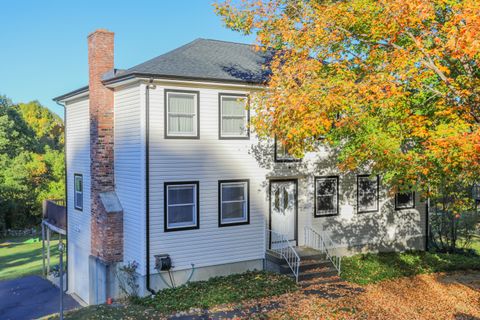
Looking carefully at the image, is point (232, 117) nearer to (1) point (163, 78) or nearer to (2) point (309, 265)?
(1) point (163, 78)

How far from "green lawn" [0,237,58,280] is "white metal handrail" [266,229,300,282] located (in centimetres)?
1462

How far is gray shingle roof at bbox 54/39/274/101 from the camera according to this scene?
13.7 m

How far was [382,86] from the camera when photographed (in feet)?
35.5

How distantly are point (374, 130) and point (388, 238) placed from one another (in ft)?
26.4

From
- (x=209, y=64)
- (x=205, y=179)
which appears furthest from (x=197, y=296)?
(x=209, y=64)

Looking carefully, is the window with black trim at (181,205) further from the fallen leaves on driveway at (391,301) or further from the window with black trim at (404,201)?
the window with black trim at (404,201)

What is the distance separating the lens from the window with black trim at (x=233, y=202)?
14.8 m

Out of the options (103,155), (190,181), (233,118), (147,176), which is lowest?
(190,181)

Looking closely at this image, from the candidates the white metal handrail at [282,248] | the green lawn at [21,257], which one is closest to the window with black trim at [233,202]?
the white metal handrail at [282,248]

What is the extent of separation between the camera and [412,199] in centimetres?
1920

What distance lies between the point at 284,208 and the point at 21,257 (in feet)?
72.0

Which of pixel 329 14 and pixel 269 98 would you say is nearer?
pixel 329 14

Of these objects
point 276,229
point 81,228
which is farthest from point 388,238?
point 81,228

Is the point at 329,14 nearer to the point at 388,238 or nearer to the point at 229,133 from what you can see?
the point at 229,133
